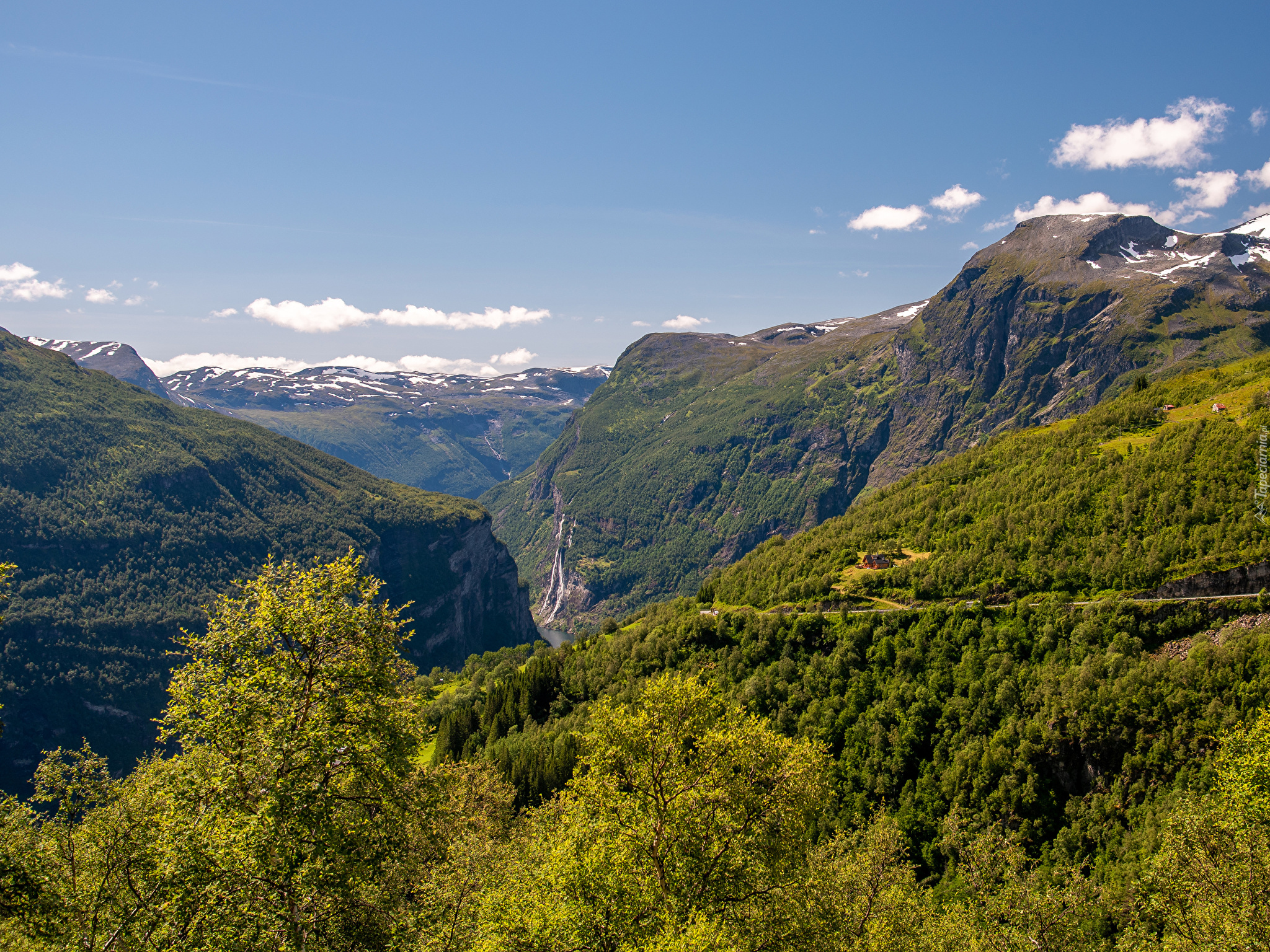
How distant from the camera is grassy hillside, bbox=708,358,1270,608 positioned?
89.5 metres

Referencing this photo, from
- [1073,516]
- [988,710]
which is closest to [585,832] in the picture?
[988,710]

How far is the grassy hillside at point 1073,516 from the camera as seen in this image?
89.5 metres

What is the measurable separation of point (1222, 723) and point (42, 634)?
26863 cm

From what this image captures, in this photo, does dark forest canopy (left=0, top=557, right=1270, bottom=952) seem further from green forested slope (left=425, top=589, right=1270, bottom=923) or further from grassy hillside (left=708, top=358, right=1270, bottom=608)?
grassy hillside (left=708, top=358, right=1270, bottom=608)

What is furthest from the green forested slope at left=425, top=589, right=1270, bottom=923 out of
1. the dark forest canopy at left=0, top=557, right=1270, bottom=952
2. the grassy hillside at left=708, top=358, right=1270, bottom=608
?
the grassy hillside at left=708, top=358, right=1270, bottom=608

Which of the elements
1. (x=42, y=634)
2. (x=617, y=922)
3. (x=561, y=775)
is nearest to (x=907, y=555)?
(x=561, y=775)

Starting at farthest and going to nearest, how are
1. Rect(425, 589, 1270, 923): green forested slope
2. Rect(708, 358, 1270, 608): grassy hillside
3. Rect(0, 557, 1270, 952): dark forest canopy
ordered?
Rect(708, 358, 1270, 608): grassy hillside, Rect(425, 589, 1270, 923): green forested slope, Rect(0, 557, 1270, 952): dark forest canopy

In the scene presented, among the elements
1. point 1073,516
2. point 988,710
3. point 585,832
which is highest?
point 1073,516

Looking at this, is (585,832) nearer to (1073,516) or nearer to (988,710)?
(988,710)

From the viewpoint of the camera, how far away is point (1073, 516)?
104750mm

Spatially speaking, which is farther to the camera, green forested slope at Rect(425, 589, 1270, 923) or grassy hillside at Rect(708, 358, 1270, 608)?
grassy hillside at Rect(708, 358, 1270, 608)

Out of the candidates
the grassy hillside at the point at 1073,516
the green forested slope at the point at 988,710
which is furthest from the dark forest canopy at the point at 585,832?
the grassy hillside at the point at 1073,516

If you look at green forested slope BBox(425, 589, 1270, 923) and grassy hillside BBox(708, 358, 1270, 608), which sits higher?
grassy hillside BBox(708, 358, 1270, 608)

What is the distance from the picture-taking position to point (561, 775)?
81.0 m
